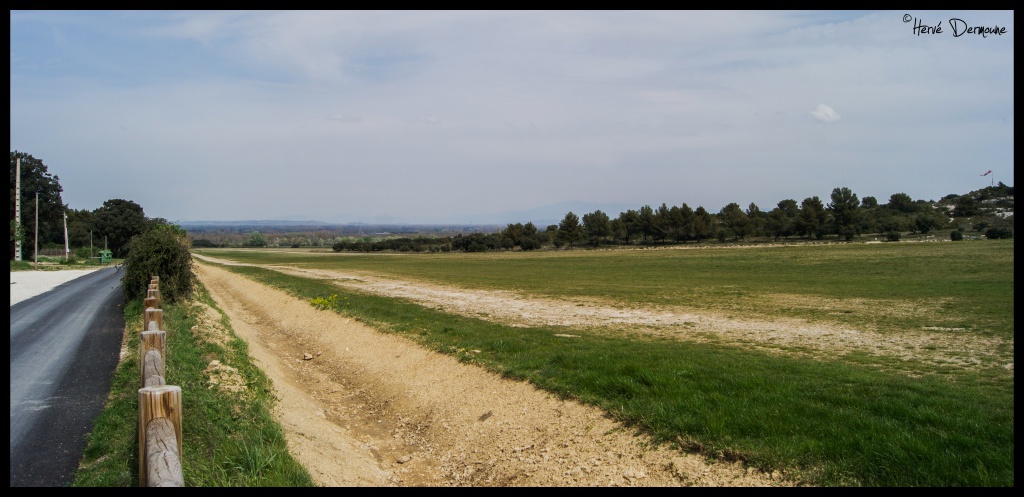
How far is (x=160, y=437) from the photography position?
4.26m

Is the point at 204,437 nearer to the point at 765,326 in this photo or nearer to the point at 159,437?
the point at 159,437

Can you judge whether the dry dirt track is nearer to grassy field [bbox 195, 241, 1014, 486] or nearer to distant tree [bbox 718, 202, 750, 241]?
grassy field [bbox 195, 241, 1014, 486]

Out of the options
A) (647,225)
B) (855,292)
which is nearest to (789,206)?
(647,225)

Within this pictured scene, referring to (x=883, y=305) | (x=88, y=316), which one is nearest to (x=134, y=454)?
(x=88, y=316)

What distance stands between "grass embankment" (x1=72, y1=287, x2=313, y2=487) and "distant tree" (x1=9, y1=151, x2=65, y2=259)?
76213 mm

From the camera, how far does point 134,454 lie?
612 cm

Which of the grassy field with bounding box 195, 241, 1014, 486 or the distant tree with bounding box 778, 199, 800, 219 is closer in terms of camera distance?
the grassy field with bounding box 195, 241, 1014, 486

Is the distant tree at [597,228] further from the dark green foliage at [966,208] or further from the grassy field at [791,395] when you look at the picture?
the grassy field at [791,395]

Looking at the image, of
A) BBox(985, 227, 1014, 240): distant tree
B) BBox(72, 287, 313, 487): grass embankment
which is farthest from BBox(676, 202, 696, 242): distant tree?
BBox(72, 287, 313, 487): grass embankment

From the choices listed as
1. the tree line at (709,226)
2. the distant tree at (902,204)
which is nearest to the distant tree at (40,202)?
the tree line at (709,226)

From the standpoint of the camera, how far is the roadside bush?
73.6 ft

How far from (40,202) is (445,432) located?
293ft

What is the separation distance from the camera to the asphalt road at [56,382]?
6.25 meters
